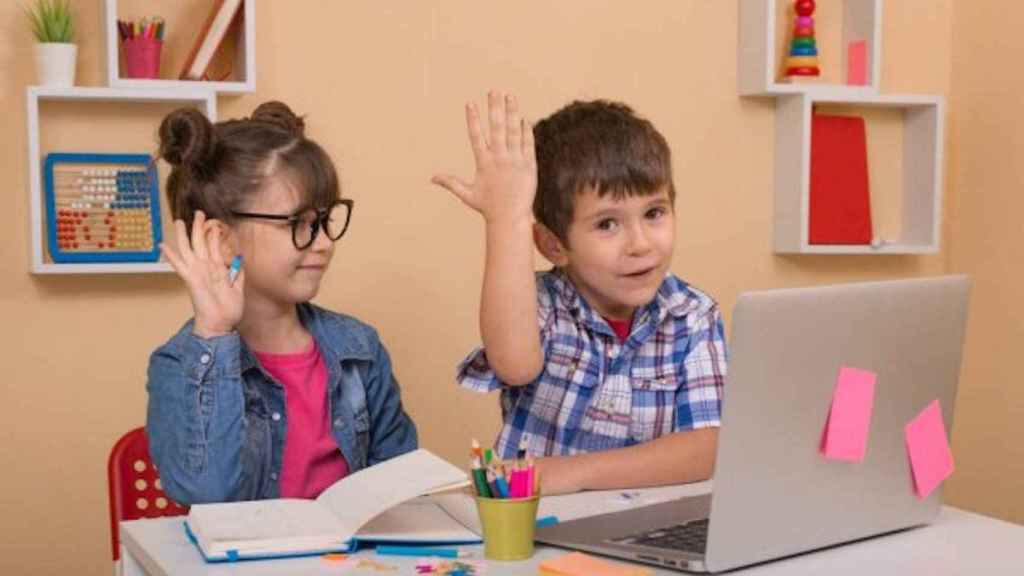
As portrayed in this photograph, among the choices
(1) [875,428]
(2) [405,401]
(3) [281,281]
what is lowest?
(2) [405,401]

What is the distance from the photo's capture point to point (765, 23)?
3033 millimetres

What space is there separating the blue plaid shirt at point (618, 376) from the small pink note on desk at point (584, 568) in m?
0.57

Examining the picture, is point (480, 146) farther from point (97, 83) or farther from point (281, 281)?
point (97, 83)

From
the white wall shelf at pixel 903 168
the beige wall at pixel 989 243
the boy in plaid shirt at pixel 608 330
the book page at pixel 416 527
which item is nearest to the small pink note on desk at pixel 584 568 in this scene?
the book page at pixel 416 527

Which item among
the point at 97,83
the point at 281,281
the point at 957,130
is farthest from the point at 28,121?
the point at 957,130

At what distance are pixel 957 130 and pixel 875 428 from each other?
7.09 feet

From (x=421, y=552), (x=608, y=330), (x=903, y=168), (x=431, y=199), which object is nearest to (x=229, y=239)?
(x=608, y=330)

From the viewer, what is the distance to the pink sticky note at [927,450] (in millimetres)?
1461

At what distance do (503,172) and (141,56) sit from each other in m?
1.05

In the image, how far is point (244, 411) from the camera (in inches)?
68.1

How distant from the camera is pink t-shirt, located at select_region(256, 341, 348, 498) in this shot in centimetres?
187

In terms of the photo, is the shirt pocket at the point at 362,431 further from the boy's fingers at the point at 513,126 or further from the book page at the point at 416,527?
the boy's fingers at the point at 513,126

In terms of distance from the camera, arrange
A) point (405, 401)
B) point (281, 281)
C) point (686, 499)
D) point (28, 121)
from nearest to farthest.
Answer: point (686, 499) < point (281, 281) < point (28, 121) < point (405, 401)

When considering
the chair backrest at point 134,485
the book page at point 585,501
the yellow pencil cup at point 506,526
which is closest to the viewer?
the yellow pencil cup at point 506,526
